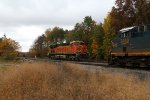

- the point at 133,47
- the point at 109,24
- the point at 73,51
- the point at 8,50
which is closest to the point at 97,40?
the point at 109,24

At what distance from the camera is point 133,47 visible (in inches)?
1190

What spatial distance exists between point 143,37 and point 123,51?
3.35 metres

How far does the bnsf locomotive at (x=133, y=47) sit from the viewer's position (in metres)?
28.7

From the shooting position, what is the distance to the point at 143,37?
95.1 feet

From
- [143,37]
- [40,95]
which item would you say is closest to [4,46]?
[143,37]

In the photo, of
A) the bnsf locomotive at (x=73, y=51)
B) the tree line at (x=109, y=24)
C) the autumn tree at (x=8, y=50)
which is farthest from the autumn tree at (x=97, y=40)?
the autumn tree at (x=8, y=50)

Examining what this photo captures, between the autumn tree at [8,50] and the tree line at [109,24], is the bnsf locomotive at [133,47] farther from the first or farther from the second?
the autumn tree at [8,50]

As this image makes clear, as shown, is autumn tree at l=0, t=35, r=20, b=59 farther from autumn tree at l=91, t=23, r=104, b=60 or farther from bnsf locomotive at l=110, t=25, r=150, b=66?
bnsf locomotive at l=110, t=25, r=150, b=66

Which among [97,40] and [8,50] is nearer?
[8,50]

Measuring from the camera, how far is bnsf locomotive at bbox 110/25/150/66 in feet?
94.1

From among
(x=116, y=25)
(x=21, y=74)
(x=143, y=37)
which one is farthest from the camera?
(x=116, y=25)

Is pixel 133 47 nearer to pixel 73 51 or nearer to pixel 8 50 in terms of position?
pixel 73 51

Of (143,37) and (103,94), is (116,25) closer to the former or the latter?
(143,37)

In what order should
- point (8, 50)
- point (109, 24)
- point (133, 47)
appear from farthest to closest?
point (8, 50)
point (109, 24)
point (133, 47)
